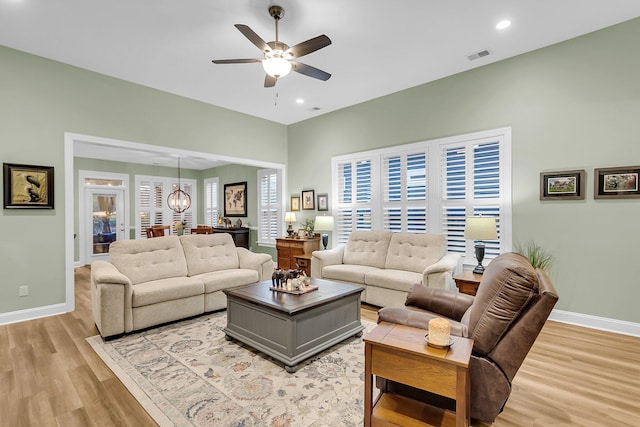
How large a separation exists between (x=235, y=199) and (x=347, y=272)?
543 cm

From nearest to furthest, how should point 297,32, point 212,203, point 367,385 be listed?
point 367,385 < point 297,32 < point 212,203

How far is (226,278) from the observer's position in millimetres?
4145

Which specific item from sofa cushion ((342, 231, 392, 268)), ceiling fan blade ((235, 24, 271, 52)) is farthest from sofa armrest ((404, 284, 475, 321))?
ceiling fan blade ((235, 24, 271, 52))

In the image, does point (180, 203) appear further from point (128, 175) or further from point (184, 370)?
point (184, 370)

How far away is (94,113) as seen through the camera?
14.5 feet

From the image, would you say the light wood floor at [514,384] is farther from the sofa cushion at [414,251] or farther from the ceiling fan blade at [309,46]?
the ceiling fan blade at [309,46]

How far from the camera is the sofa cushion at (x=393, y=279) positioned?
3959 mm

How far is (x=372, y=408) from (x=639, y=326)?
3.41 meters

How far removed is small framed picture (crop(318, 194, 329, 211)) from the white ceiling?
226cm

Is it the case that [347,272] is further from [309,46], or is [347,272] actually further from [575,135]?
[575,135]

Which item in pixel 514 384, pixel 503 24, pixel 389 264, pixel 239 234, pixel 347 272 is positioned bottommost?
pixel 514 384

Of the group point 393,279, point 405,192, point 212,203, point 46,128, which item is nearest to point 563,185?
point 405,192

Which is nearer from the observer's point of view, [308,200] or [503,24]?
[503,24]

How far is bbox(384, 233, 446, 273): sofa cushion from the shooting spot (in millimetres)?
4355
